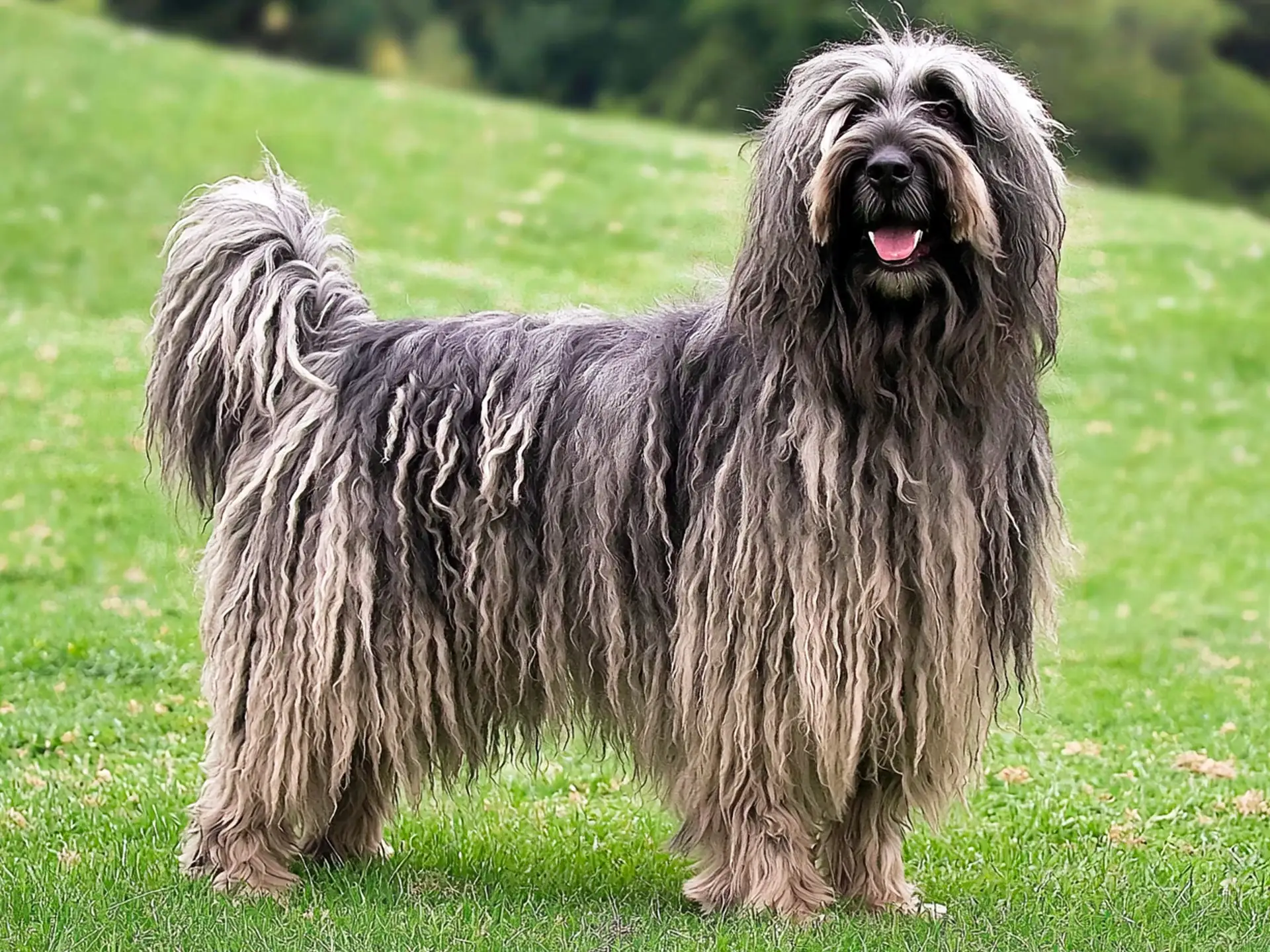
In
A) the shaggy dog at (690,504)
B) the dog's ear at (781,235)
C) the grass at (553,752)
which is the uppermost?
the dog's ear at (781,235)

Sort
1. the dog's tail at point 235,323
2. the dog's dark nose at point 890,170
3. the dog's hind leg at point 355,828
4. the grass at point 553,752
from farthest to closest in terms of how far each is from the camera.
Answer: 1. the dog's hind leg at point 355,828
2. the dog's tail at point 235,323
3. the grass at point 553,752
4. the dog's dark nose at point 890,170

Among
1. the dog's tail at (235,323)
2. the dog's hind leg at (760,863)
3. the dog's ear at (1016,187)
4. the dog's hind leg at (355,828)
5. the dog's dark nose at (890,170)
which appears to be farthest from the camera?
the dog's hind leg at (355,828)

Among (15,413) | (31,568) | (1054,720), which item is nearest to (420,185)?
(15,413)

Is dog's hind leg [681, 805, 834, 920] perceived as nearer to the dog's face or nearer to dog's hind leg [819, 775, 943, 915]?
dog's hind leg [819, 775, 943, 915]

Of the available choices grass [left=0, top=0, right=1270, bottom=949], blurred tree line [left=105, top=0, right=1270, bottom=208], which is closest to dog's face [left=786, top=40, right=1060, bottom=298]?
grass [left=0, top=0, right=1270, bottom=949]

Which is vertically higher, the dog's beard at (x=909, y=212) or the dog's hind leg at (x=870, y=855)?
the dog's beard at (x=909, y=212)

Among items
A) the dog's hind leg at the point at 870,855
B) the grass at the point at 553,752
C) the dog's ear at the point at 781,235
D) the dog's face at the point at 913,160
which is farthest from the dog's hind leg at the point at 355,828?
the dog's face at the point at 913,160

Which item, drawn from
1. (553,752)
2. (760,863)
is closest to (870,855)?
(760,863)

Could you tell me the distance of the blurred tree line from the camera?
3700 centimetres

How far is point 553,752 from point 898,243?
2493 millimetres

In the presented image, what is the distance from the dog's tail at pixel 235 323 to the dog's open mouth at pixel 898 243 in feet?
6.71

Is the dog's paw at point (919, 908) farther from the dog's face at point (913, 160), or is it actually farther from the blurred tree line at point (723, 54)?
the blurred tree line at point (723, 54)

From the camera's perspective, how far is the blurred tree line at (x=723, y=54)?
3700cm

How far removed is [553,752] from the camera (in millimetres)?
6414
